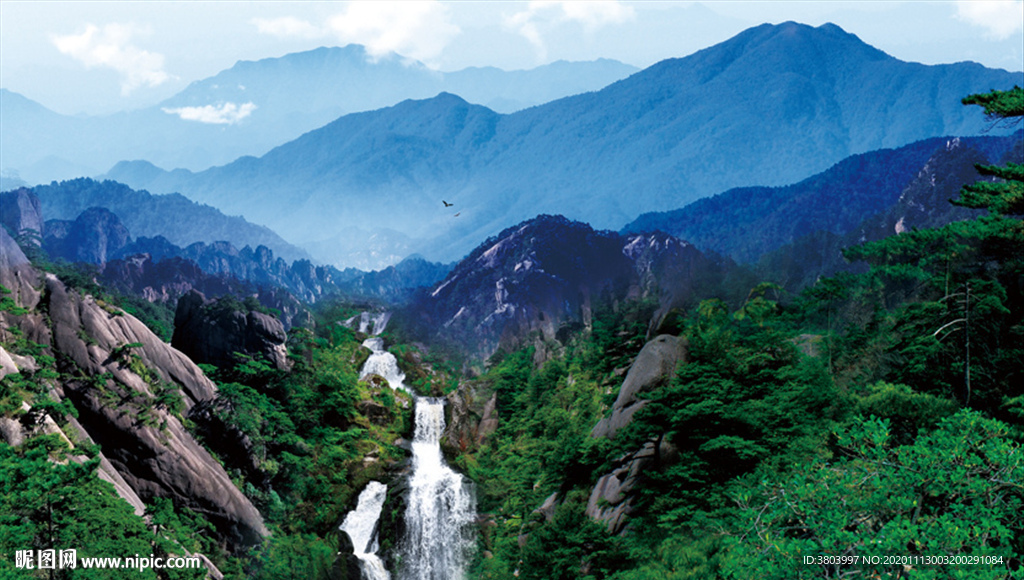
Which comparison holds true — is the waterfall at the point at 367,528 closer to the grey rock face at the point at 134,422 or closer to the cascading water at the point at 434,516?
the cascading water at the point at 434,516

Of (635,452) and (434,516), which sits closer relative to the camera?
(635,452)

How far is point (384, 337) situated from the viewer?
88.1 metres

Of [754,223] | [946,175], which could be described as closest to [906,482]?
[946,175]

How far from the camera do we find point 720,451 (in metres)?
25.2

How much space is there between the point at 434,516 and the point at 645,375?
23.7 m

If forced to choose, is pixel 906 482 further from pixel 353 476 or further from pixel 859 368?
pixel 353 476

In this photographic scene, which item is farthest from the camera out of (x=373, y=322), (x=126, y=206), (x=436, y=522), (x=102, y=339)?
(x=126, y=206)

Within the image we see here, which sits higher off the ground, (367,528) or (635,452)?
(635,452)

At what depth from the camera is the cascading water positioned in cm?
4575

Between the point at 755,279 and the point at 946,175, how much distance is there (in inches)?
1517

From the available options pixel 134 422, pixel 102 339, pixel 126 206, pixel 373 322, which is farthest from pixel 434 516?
pixel 126 206

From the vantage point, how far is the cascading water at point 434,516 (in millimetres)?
45750

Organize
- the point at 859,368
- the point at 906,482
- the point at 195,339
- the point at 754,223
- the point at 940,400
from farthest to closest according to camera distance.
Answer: the point at 754,223
the point at 195,339
the point at 859,368
the point at 940,400
the point at 906,482

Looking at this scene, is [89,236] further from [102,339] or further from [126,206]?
[102,339]
